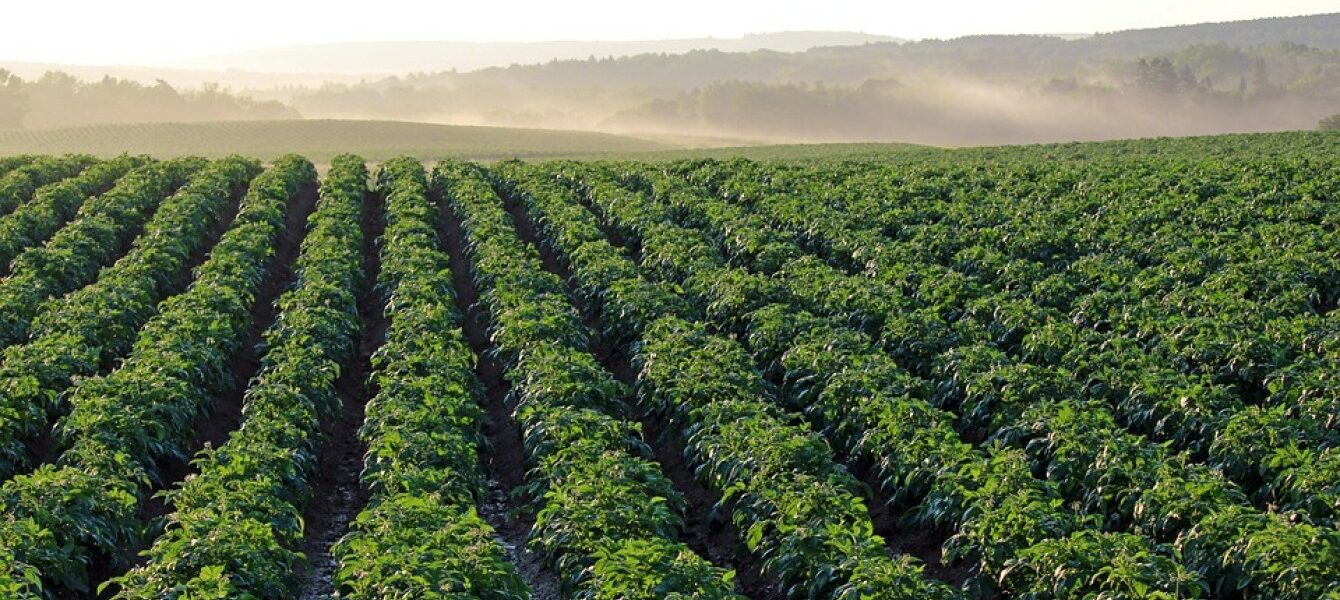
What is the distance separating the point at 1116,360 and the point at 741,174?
20.0m

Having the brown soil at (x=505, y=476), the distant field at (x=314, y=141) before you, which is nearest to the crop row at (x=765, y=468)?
the brown soil at (x=505, y=476)

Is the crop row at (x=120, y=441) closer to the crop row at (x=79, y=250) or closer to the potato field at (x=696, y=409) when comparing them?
the potato field at (x=696, y=409)

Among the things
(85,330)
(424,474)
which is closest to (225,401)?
(85,330)

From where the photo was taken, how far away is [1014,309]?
17328mm

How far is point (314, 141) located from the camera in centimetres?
8438

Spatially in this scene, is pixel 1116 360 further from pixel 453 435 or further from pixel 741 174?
pixel 741 174

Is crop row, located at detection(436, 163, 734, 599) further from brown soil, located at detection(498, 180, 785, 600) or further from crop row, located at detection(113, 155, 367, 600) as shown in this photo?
crop row, located at detection(113, 155, 367, 600)

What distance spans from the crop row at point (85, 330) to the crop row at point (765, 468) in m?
6.53

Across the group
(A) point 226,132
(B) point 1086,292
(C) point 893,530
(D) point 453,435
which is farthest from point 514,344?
(A) point 226,132

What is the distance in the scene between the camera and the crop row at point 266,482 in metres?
9.44

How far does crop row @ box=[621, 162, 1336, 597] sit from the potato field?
39mm

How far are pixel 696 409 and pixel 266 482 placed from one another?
14.2 ft

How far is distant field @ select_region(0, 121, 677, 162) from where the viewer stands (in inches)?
2990

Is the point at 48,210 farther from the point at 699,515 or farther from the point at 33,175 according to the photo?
the point at 699,515
